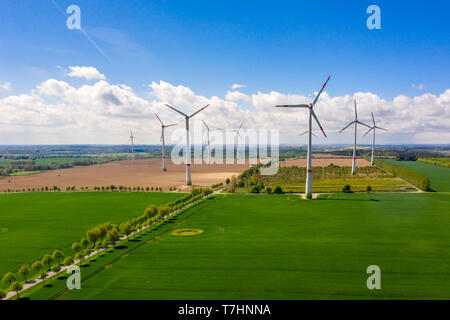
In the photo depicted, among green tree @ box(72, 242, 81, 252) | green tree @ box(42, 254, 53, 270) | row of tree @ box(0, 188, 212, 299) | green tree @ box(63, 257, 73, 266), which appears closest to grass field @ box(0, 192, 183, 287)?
green tree @ box(72, 242, 81, 252)

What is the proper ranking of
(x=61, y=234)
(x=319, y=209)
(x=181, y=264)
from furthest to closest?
(x=319, y=209) → (x=61, y=234) → (x=181, y=264)

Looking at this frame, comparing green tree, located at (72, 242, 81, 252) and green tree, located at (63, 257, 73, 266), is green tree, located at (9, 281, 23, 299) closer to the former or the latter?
green tree, located at (63, 257, 73, 266)

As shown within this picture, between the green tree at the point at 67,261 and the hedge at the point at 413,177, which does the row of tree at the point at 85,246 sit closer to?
the green tree at the point at 67,261

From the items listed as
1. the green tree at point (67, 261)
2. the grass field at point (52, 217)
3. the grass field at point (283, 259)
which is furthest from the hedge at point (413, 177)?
the green tree at point (67, 261)

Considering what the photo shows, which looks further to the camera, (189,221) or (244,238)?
(189,221)
